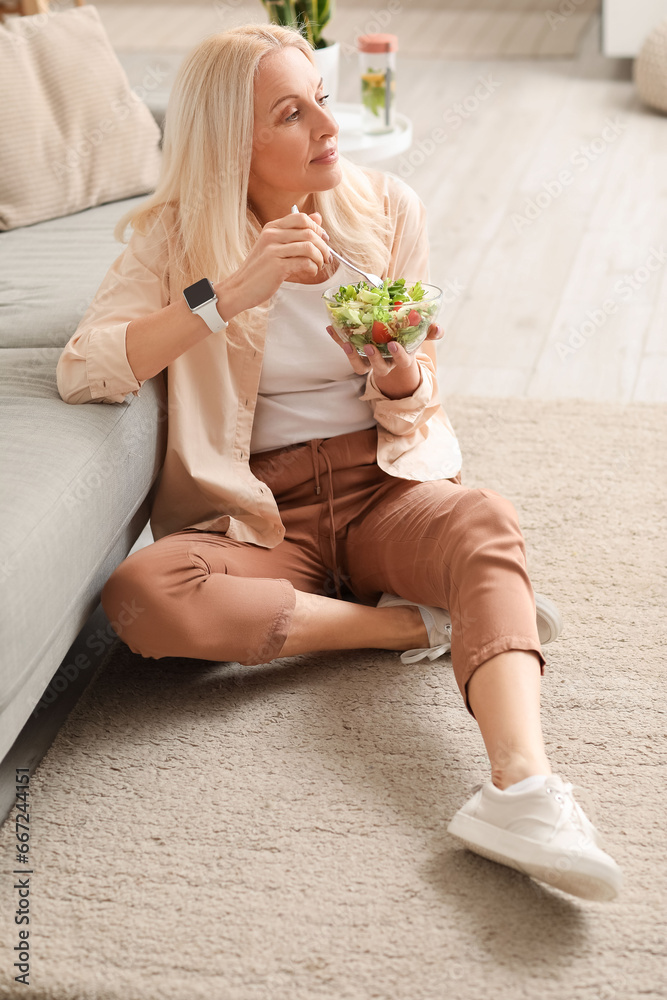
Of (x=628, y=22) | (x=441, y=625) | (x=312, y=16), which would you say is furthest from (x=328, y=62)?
(x=628, y=22)

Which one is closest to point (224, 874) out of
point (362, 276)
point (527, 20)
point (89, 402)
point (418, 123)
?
point (89, 402)

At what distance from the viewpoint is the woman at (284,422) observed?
1401mm

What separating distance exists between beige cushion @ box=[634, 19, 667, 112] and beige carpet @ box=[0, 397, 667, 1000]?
2942 millimetres

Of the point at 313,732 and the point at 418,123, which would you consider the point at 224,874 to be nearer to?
the point at 313,732

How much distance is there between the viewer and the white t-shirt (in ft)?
5.24

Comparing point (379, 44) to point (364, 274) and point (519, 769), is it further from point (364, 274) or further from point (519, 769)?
point (519, 769)

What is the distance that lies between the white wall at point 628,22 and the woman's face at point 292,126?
372 cm

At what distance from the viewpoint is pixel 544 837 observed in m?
1.18

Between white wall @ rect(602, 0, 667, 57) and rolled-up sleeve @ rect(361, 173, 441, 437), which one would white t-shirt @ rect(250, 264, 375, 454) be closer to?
rolled-up sleeve @ rect(361, 173, 441, 437)

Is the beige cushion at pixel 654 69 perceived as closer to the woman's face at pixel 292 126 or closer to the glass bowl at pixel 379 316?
the woman's face at pixel 292 126

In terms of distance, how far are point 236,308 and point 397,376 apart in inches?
10.4

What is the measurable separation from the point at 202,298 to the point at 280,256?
122 millimetres

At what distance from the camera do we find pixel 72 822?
4.54 ft

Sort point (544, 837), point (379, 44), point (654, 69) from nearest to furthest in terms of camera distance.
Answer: point (544, 837)
point (379, 44)
point (654, 69)
